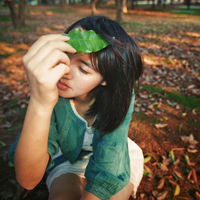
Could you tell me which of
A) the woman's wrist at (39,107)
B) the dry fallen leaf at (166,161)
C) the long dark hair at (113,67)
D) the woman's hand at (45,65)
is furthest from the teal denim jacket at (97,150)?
the dry fallen leaf at (166,161)

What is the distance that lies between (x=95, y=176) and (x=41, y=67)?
1002mm

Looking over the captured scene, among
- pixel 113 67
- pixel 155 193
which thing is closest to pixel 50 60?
pixel 113 67

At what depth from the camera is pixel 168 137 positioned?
2682mm

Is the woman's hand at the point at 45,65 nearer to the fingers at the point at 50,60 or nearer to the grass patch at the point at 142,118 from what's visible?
the fingers at the point at 50,60

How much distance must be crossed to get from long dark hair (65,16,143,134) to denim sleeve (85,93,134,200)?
98 mm

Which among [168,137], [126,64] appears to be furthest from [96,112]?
[168,137]

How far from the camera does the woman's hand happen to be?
746mm

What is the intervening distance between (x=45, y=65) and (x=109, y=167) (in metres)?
1.03

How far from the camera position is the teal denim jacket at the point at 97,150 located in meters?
1.30

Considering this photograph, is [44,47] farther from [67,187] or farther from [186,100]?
[186,100]

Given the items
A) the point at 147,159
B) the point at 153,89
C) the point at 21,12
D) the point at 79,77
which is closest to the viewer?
the point at 79,77

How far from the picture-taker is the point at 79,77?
4.15 feet

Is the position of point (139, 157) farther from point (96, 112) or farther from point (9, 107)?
point (9, 107)

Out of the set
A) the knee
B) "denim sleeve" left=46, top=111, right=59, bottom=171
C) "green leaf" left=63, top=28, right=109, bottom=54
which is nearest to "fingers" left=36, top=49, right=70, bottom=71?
"green leaf" left=63, top=28, right=109, bottom=54
